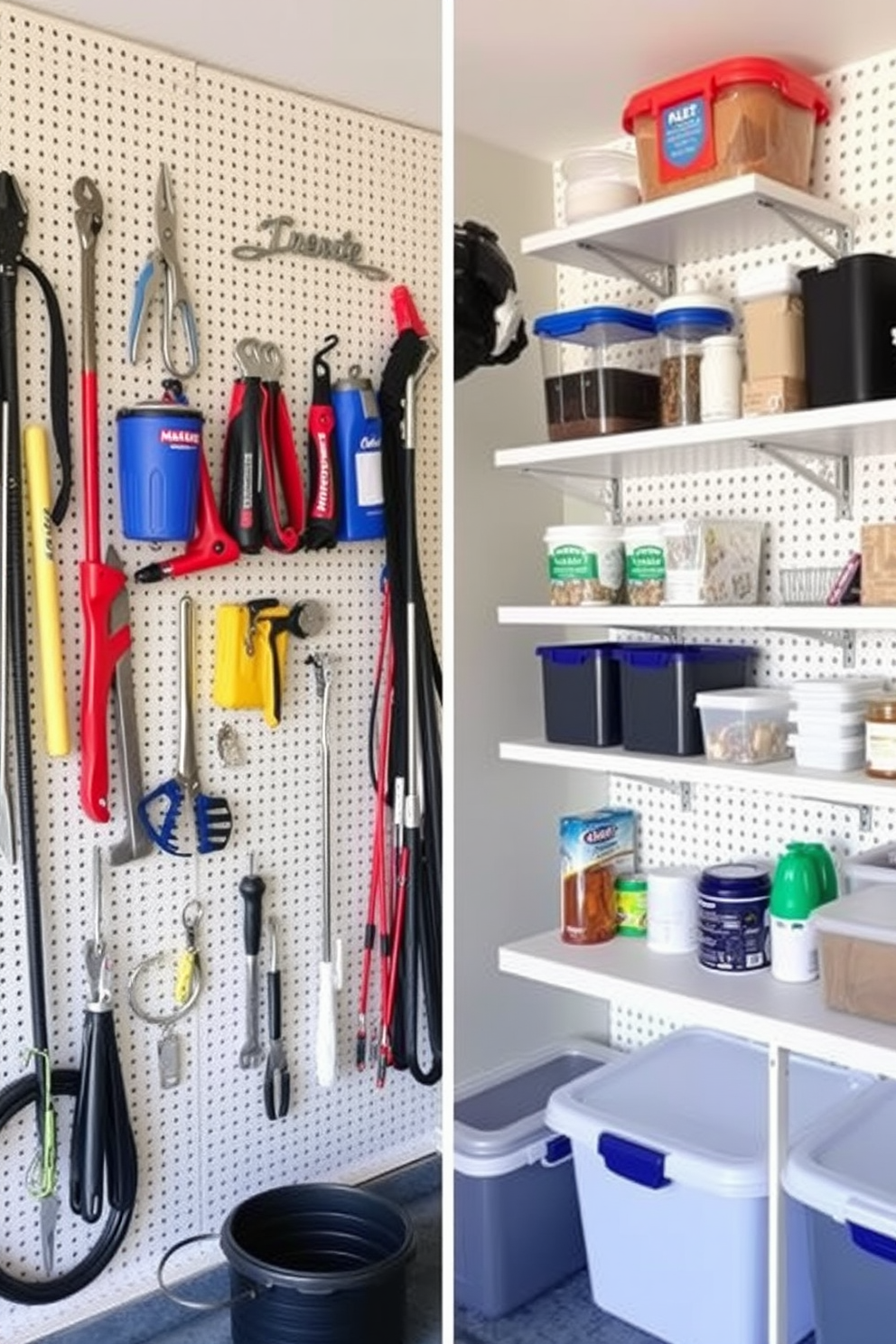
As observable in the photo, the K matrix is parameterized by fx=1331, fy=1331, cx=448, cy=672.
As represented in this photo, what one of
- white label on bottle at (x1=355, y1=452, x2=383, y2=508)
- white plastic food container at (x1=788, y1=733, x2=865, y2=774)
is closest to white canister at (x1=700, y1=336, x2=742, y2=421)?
white plastic food container at (x1=788, y1=733, x2=865, y2=774)

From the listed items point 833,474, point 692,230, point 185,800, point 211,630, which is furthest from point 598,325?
point 185,800

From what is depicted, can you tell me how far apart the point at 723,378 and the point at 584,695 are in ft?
1.64

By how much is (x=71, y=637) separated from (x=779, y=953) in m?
1.20

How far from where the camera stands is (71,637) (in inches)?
84.7

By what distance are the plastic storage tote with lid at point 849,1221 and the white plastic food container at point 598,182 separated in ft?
4.37

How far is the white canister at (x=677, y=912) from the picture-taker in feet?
6.50

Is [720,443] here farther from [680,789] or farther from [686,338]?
[680,789]

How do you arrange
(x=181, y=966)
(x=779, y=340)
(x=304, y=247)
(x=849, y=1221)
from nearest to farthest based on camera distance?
(x=849, y=1221)
(x=779, y=340)
(x=181, y=966)
(x=304, y=247)

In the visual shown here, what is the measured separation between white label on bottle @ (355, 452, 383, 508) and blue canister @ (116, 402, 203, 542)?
1.17ft

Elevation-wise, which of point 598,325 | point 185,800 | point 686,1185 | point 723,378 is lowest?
point 686,1185

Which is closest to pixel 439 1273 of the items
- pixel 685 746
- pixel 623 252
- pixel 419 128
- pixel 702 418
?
pixel 685 746

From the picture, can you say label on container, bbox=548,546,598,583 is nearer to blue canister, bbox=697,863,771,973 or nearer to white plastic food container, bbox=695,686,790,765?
white plastic food container, bbox=695,686,790,765

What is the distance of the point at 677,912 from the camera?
198 cm

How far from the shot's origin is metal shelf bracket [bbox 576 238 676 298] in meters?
1.95
